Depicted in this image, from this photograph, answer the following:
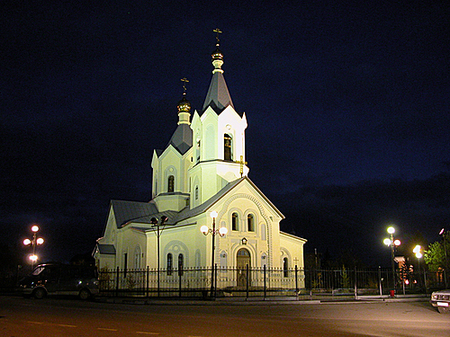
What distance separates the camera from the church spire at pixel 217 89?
121ft

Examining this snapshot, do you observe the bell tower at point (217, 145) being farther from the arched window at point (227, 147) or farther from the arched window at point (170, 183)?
the arched window at point (170, 183)

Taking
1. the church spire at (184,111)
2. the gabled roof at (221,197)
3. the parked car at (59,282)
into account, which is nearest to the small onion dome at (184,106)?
the church spire at (184,111)

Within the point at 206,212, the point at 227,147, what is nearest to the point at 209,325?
the point at 206,212

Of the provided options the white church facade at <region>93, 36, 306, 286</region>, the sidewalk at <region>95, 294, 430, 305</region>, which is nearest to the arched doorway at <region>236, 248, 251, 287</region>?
the white church facade at <region>93, 36, 306, 286</region>

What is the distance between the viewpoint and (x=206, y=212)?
31.1 meters

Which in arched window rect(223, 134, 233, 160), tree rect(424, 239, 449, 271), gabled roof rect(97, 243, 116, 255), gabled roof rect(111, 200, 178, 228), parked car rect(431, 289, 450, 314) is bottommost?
parked car rect(431, 289, 450, 314)

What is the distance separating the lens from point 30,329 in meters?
10.4

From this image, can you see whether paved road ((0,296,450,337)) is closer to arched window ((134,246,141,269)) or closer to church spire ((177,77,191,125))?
arched window ((134,246,141,269))

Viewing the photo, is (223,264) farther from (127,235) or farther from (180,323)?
(180,323)

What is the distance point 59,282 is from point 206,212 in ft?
38.0

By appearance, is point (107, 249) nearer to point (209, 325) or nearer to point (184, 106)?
point (184, 106)

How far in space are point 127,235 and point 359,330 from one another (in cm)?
3007

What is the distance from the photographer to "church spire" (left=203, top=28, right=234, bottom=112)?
36.8m

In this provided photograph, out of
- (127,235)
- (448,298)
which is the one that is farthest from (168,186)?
(448,298)
